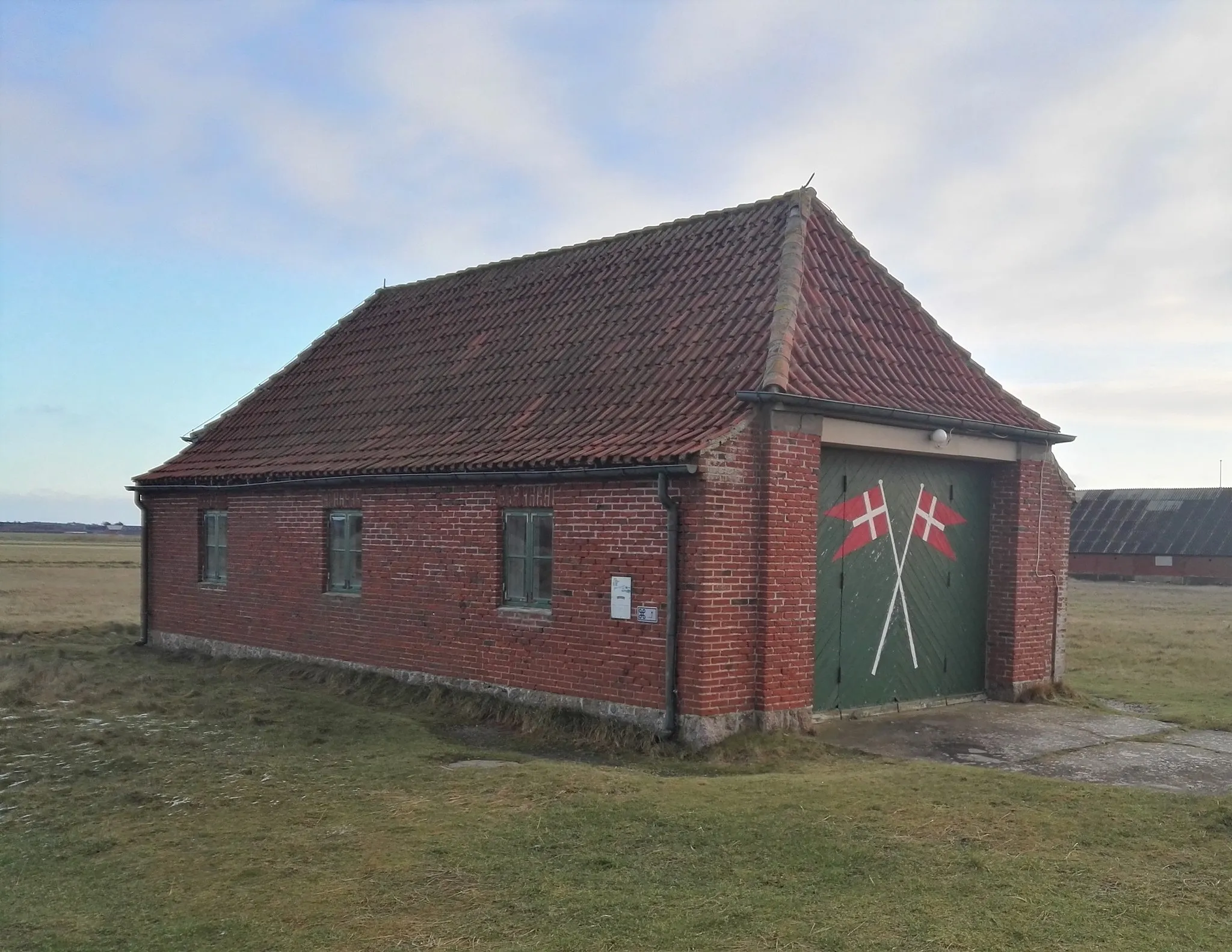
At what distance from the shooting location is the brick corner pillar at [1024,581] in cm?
1306

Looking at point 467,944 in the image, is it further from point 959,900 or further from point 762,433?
point 762,433

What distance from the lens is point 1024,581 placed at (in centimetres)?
1311

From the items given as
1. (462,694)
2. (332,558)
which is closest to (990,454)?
(462,694)

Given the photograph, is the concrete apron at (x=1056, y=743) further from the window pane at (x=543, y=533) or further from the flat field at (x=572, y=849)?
the window pane at (x=543, y=533)

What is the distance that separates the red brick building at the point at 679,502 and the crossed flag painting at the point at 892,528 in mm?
33

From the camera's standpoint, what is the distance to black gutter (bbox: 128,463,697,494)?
1037 centimetres

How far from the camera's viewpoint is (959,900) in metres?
6.00

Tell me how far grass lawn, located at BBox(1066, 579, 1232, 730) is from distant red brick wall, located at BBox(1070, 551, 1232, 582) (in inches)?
653

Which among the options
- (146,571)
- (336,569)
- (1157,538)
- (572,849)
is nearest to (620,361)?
(336,569)

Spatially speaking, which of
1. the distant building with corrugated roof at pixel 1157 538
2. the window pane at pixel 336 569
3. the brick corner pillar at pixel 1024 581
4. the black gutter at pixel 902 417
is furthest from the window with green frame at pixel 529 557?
the distant building with corrugated roof at pixel 1157 538

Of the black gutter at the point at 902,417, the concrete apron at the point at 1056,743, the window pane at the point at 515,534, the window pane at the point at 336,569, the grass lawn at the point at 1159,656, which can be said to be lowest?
the grass lawn at the point at 1159,656

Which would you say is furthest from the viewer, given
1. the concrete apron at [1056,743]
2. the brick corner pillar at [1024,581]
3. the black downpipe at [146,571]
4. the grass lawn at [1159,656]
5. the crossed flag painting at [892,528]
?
the black downpipe at [146,571]

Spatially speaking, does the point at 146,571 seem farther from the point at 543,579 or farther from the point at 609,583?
the point at 609,583

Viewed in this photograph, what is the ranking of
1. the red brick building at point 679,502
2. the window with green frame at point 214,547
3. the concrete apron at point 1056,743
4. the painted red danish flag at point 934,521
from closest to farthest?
1. the concrete apron at point 1056,743
2. the red brick building at point 679,502
3. the painted red danish flag at point 934,521
4. the window with green frame at point 214,547
